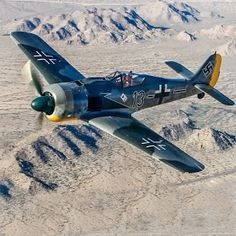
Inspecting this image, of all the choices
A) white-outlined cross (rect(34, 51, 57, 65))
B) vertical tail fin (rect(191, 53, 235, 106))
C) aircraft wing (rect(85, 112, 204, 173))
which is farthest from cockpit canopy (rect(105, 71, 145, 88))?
vertical tail fin (rect(191, 53, 235, 106))

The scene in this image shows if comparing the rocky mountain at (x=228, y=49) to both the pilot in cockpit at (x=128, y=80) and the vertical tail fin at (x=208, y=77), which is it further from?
the pilot in cockpit at (x=128, y=80)

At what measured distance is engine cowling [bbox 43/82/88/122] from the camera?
23.2 meters

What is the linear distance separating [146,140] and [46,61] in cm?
1057

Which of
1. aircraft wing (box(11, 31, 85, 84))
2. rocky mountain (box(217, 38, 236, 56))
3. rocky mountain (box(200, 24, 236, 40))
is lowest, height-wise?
rocky mountain (box(200, 24, 236, 40))

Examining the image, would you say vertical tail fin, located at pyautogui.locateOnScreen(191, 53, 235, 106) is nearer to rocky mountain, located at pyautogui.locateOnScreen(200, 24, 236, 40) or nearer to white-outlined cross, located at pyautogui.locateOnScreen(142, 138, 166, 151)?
white-outlined cross, located at pyautogui.locateOnScreen(142, 138, 166, 151)

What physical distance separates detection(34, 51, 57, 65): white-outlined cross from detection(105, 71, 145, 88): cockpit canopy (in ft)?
18.1

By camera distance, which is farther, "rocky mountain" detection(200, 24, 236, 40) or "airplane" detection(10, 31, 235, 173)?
"rocky mountain" detection(200, 24, 236, 40)

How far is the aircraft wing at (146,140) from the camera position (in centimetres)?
2027

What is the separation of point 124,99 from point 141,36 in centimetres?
5747

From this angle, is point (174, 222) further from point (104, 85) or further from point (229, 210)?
point (104, 85)

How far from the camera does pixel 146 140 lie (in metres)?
22.8

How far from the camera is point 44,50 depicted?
3134 cm

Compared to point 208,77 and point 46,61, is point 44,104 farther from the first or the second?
point 208,77

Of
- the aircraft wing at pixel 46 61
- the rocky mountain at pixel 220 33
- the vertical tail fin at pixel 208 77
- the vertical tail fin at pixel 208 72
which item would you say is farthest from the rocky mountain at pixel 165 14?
the aircraft wing at pixel 46 61
